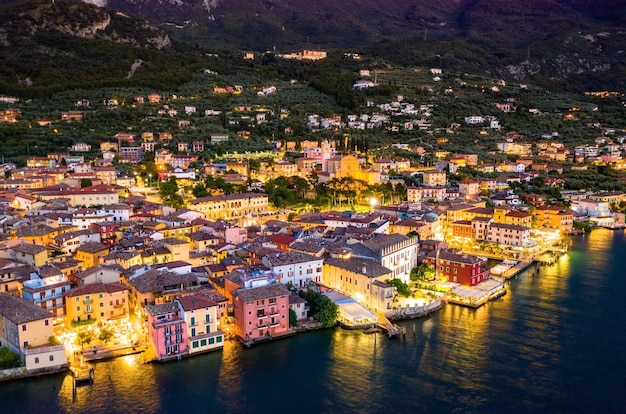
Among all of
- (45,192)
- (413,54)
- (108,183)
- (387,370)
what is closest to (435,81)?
(413,54)

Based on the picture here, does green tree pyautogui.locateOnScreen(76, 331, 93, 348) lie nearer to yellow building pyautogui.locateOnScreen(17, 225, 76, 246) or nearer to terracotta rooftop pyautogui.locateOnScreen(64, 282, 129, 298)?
terracotta rooftop pyautogui.locateOnScreen(64, 282, 129, 298)

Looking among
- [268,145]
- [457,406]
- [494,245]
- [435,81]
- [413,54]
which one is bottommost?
[457,406]

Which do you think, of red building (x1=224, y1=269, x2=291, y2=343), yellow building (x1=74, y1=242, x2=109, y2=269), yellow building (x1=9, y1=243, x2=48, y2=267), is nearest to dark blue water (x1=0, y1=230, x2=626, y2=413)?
red building (x1=224, y1=269, x2=291, y2=343)

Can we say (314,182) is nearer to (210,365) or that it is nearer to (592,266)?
(592,266)

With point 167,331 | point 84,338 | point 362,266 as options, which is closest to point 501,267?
point 362,266

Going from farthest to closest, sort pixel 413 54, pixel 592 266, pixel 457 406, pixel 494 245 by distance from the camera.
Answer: pixel 413 54 < pixel 494 245 < pixel 592 266 < pixel 457 406

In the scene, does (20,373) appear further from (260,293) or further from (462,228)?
(462,228)

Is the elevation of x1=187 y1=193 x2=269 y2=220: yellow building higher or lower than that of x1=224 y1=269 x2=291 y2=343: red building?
higher
